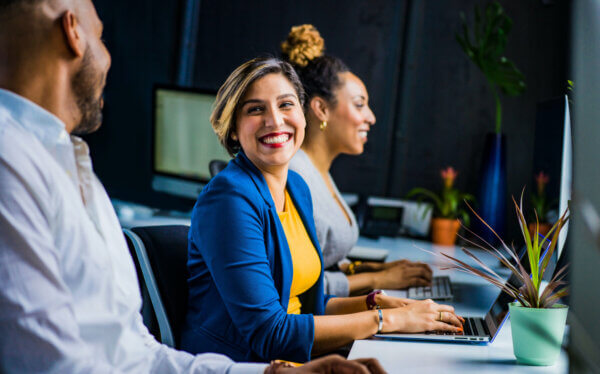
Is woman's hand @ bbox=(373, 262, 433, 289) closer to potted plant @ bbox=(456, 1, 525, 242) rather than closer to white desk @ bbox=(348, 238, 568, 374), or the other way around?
white desk @ bbox=(348, 238, 568, 374)

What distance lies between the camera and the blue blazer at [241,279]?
1242mm

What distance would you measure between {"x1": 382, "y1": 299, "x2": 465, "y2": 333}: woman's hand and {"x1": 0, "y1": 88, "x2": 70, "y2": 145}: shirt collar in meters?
0.88

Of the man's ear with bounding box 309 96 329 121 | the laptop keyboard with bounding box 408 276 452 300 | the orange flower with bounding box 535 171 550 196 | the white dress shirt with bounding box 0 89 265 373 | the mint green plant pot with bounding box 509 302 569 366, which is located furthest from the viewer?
the man's ear with bounding box 309 96 329 121

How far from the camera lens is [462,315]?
1.57 metres

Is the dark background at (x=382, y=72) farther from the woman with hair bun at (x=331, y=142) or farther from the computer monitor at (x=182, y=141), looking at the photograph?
the woman with hair bun at (x=331, y=142)

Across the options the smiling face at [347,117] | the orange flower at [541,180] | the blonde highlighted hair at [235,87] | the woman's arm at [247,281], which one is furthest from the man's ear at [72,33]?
the orange flower at [541,180]

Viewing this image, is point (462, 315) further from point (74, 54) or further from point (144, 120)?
point (144, 120)

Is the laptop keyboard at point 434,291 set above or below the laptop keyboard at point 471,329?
below

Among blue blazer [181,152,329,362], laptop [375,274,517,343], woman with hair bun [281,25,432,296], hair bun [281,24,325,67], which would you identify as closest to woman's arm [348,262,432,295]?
woman with hair bun [281,25,432,296]

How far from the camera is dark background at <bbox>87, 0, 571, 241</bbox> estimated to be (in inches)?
116

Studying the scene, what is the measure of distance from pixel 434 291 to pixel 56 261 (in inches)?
52.8

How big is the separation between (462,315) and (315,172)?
76 cm

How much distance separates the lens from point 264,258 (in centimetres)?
130

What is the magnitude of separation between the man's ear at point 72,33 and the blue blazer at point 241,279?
1.94 ft
